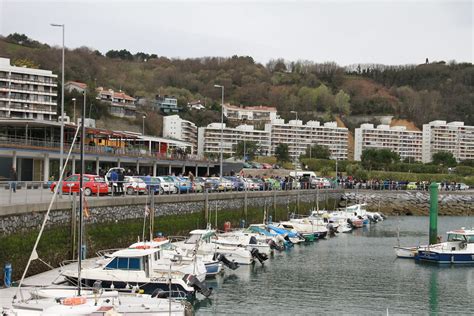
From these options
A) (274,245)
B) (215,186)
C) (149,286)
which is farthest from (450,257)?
(149,286)

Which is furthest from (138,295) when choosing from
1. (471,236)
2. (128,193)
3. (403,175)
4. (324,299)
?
(403,175)

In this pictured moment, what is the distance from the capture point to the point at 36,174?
64.6 meters

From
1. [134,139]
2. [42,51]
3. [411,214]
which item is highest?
[42,51]

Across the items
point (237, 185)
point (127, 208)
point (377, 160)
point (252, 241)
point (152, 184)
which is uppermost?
point (377, 160)

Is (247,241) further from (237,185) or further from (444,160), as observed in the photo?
(444,160)

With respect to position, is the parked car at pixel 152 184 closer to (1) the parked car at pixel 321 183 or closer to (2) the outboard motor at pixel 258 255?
(2) the outboard motor at pixel 258 255

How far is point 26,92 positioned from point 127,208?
95.2 m

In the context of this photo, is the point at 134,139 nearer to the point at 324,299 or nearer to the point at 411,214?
the point at 411,214

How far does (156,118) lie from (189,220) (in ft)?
434

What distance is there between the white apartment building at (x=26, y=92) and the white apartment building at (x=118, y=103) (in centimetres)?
2291

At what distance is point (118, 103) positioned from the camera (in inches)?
6481

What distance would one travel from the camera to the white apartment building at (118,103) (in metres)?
156

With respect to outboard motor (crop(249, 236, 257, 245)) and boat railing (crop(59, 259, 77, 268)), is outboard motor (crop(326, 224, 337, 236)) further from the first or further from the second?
boat railing (crop(59, 259, 77, 268))

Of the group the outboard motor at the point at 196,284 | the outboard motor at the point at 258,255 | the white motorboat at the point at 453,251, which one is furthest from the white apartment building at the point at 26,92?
the outboard motor at the point at 196,284
